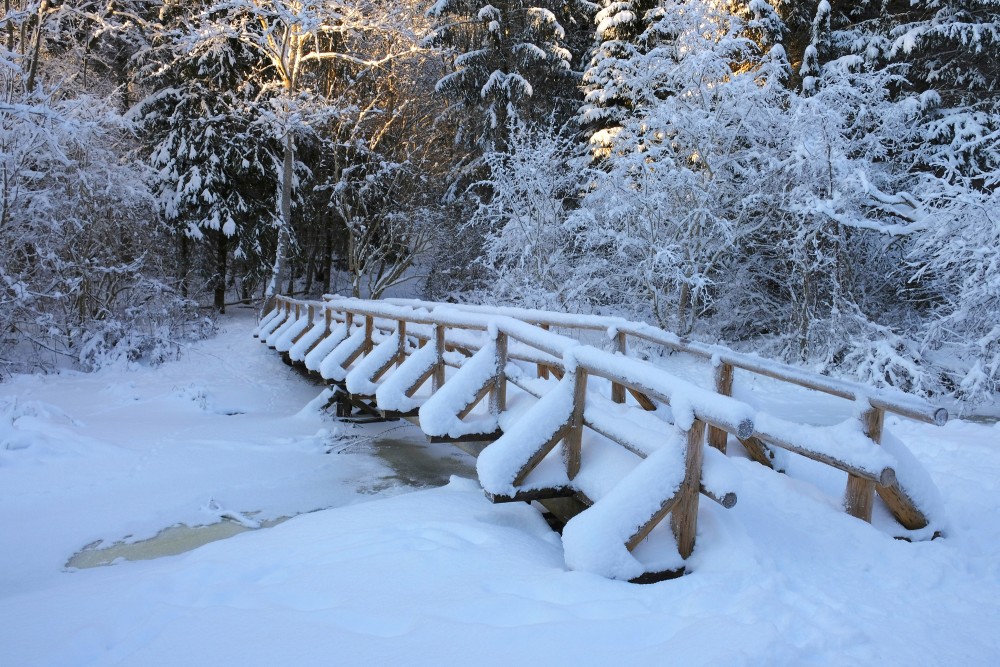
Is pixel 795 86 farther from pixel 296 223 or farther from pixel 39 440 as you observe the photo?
pixel 39 440

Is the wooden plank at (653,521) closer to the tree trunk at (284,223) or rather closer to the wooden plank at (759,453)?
the wooden plank at (759,453)

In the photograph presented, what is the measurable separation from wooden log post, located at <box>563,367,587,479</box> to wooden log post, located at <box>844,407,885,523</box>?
1.71m

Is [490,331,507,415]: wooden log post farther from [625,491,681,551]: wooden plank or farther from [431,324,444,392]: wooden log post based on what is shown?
[625,491,681,551]: wooden plank

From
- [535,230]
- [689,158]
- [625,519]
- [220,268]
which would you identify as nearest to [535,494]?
[625,519]

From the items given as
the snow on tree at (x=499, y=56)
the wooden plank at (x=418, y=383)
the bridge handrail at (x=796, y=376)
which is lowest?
the wooden plank at (x=418, y=383)

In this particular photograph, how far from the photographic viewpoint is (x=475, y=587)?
3.28m

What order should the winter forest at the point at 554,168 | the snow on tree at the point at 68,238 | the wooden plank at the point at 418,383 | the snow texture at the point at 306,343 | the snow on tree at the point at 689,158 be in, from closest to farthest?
the wooden plank at the point at 418,383 → the snow on tree at the point at 68,238 → the snow texture at the point at 306,343 → the winter forest at the point at 554,168 → the snow on tree at the point at 689,158

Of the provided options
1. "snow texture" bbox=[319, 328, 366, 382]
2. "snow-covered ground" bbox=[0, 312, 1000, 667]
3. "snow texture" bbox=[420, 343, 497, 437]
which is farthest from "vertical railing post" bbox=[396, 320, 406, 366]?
"snow-covered ground" bbox=[0, 312, 1000, 667]

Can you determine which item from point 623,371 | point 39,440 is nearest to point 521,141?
point 39,440

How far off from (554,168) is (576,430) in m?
13.6

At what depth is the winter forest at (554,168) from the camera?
1216 centimetres

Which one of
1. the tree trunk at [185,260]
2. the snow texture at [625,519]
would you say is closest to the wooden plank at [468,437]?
the snow texture at [625,519]

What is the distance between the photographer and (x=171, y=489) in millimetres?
6449

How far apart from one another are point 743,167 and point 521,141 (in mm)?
6005
